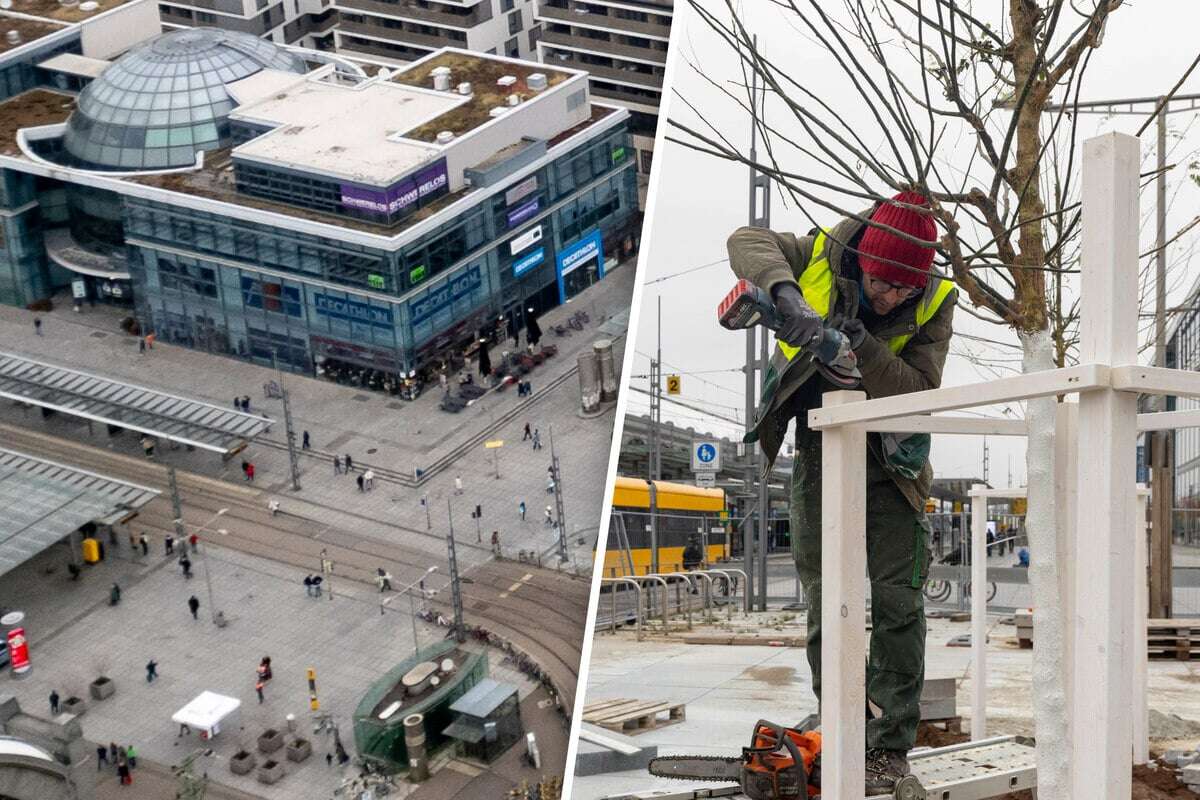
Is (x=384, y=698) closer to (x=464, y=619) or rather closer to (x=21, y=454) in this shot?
(x=464, y=619)

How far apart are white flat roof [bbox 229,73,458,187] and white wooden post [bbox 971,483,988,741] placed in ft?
186

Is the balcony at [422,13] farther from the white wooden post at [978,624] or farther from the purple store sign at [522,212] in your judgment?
the white wooden post at [978,624]

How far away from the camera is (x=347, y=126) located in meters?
79.4

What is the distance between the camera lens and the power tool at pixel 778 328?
1456cm

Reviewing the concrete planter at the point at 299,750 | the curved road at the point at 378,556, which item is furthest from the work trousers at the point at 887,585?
the curved road at the point at 378,556

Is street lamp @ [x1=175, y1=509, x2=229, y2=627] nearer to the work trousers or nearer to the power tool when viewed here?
the work trousers

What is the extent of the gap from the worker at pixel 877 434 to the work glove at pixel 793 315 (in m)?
0.49

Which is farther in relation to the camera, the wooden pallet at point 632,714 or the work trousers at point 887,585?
the wooden pallet at point 632,714

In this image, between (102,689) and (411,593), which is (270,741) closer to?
(102,689)

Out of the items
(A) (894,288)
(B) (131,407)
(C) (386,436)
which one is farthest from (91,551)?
(A) (894,288)

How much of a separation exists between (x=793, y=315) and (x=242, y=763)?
44.1m

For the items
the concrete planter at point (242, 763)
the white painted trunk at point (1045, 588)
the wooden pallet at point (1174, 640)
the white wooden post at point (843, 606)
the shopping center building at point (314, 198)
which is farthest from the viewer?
the shopping center building at point (314, 198)

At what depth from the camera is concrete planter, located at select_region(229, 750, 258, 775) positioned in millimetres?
56156

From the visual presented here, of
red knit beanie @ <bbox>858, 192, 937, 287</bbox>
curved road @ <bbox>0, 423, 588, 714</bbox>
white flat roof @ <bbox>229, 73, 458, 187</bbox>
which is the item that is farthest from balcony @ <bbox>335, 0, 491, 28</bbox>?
red knit beanie @ <bbox>858, 192, 937, 287</bbox>
